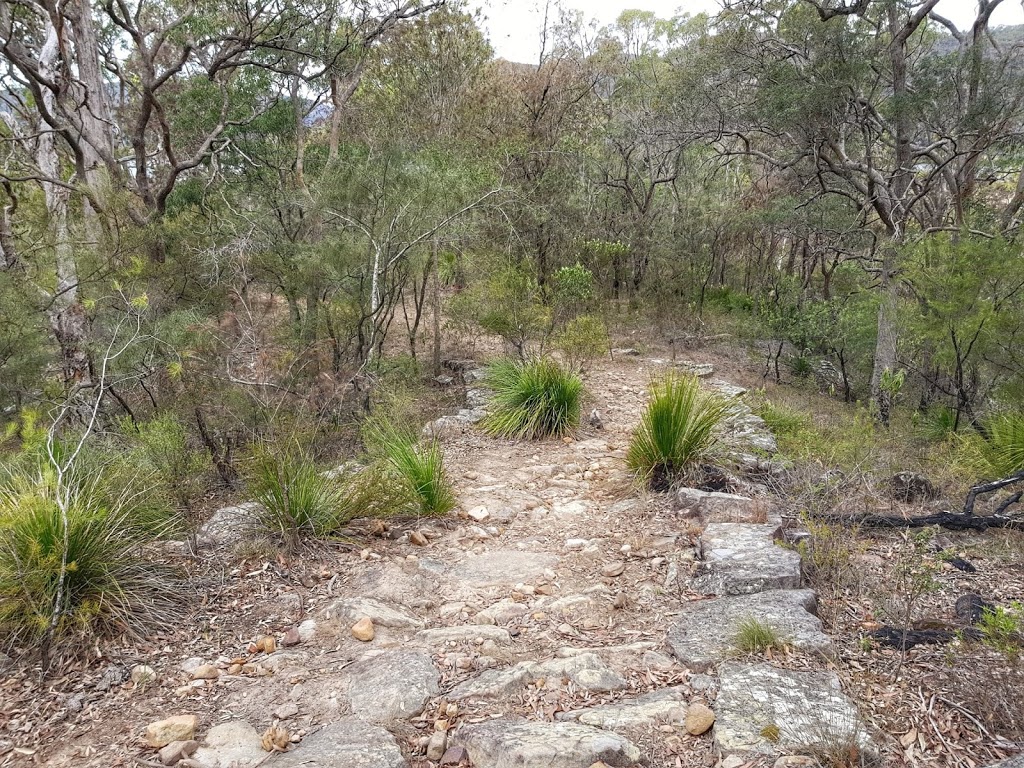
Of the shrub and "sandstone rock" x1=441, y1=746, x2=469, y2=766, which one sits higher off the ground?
the shrub

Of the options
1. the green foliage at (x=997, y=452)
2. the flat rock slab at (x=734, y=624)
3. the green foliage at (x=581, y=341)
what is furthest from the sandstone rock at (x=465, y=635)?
the green foliage at (x=581, y=341)

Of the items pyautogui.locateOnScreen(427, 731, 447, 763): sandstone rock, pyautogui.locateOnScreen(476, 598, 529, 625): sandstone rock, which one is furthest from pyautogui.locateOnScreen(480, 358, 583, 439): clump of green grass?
pyautogui.locateOnScreen(427, 731, 447, 763): sandstone rock

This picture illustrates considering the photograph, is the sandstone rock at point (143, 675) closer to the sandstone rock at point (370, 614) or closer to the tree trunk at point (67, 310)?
Result: the sandstone rock at point (370, 614)

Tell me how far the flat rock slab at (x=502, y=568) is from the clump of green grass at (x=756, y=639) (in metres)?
1.38

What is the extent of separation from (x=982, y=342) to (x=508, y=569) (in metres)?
6.81

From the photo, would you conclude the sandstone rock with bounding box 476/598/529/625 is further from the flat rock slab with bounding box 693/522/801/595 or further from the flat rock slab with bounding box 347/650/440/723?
the flat rock slab with bounding box 693/522/801/595

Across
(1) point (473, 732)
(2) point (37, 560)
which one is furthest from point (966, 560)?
(2) point (37, 560)

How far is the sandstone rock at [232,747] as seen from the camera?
7.48 feet

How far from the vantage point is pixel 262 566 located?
3734 millimetres

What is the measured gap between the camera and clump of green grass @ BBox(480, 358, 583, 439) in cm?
668

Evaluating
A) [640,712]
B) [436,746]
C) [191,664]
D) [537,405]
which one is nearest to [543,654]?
[640,712]

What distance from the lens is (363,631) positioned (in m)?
3.13

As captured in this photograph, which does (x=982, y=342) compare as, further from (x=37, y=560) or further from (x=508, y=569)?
(x=37, y=560)

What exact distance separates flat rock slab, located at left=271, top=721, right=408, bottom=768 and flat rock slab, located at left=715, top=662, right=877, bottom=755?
114 cm
